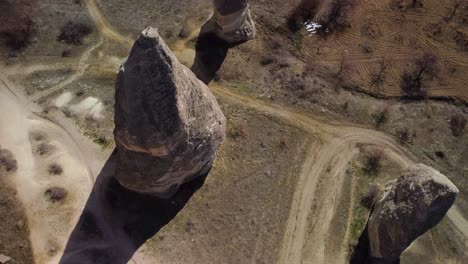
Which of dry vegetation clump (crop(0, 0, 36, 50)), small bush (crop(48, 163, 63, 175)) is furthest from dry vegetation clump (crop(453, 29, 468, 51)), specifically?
dry vegetation clump (crop(0, 0, 36, 50))

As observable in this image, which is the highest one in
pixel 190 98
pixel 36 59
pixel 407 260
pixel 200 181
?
pixel 190 98

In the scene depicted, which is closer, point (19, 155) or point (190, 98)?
point (190, 98)

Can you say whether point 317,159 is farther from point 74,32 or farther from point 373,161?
point 74,32

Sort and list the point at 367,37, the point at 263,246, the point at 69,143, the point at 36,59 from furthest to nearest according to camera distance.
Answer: the point at 367,37
the point at 36,59
the point at 69,143
the point at 263,246

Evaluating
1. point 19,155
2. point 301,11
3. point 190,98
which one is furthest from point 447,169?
point 19,155

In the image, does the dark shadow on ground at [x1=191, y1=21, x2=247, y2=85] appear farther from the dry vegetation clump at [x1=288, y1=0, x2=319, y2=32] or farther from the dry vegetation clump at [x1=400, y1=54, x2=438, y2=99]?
the dry vegetation clump at [x1=400, y1=54, x2=438, y2=99]

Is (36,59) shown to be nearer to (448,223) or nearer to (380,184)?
(380,184)
